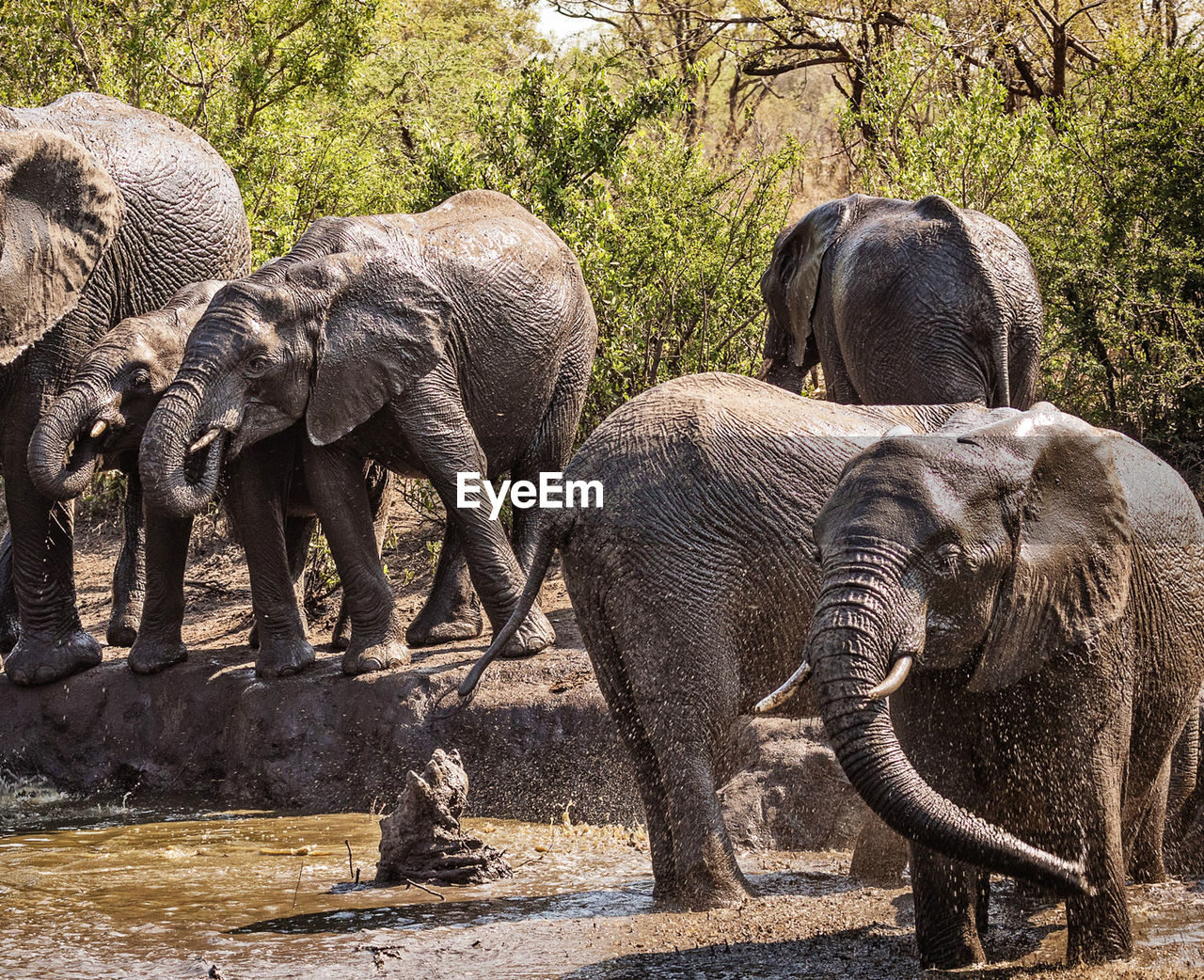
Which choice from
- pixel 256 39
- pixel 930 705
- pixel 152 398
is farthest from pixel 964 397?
pixel 256 39

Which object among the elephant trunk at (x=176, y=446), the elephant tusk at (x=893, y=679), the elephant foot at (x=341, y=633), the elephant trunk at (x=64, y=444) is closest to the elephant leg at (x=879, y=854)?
the elephant tusk at (x=893, y=679)

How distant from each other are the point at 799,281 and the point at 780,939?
5.04 m

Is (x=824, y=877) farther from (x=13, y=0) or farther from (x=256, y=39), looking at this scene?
(x=13, y=0)

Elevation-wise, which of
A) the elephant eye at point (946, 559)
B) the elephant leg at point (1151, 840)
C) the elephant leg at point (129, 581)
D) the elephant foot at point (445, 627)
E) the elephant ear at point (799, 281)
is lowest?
the elephant leg at point (1151, 840)

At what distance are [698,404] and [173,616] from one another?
458cm

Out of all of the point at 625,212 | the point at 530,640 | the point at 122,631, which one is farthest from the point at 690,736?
the point at 625,212

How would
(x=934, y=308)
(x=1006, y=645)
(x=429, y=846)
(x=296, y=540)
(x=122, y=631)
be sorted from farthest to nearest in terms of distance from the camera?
(x=122, y=631)
(x=296, y=540)
(x=934, y=308)
(x=429, y=846)
(x=1006, y=645)

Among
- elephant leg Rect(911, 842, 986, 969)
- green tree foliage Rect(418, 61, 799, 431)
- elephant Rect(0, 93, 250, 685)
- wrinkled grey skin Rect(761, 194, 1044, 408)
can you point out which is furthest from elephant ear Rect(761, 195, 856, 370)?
elephant leg Rect(911, 842, 986, 969)

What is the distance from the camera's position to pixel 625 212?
11.4 meters

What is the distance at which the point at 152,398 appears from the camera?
8.71 meters

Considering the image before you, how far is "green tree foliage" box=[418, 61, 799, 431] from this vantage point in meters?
10.9

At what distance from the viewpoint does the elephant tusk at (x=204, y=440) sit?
311 inches

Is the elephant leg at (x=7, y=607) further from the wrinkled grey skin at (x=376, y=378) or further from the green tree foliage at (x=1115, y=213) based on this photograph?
the green tree foliage at (x=1115, y=213)

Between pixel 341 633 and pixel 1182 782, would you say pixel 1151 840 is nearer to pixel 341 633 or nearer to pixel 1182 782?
pixel 1182 782
